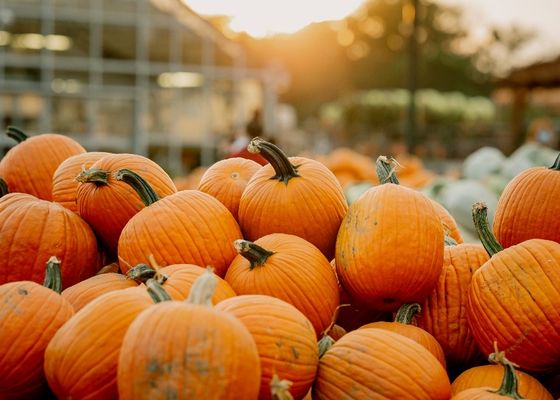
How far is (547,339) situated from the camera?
1.81 m

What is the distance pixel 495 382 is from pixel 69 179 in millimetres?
1468

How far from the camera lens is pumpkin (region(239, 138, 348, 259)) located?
2.11m

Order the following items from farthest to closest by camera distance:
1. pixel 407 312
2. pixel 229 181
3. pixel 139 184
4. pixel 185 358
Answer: pixel 229 181
pixel 139 184
pixel 407 312
pixel 185 358

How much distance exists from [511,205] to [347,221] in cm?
56

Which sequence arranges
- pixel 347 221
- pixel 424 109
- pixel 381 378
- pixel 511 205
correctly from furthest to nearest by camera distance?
pixel 424 109 → pixel 511 205 → pixel 347 221 → pixel 381 378

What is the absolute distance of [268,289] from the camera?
1.89 metres

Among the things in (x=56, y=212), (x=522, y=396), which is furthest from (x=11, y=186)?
(x=522, y=396)

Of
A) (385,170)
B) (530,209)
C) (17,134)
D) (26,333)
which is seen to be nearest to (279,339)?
(26,333)

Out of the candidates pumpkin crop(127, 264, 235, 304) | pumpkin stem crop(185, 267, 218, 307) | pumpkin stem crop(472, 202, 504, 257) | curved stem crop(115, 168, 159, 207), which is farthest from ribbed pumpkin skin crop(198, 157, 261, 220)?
pumpkin stem crop(185, 267, 218, 307)

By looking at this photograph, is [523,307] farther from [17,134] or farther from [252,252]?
[17,134]

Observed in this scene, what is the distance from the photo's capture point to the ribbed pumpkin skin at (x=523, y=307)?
1.81 m

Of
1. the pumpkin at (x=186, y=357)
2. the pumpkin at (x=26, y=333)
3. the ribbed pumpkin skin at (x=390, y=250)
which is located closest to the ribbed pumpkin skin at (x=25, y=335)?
the pumpkin at (x=26, y=333)

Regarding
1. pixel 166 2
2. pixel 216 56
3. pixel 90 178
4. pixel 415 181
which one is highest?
pixel 166 2

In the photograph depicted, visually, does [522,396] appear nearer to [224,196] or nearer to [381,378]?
[381,378]
